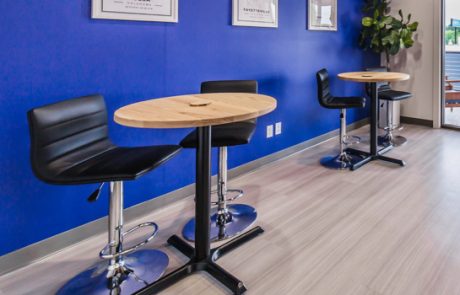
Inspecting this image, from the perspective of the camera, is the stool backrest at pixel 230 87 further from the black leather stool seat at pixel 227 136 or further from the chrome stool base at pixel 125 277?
the chrome stool base at pixel 125 277

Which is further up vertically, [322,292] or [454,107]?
[454,107]

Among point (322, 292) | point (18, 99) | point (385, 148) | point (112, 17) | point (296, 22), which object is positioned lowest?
point (322, 292)

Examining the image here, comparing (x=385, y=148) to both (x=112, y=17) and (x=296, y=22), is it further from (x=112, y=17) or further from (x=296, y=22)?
(x=112, y=17)

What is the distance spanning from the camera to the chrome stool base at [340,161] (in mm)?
3424

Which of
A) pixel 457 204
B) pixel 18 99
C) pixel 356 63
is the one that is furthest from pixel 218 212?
pixel 356 63

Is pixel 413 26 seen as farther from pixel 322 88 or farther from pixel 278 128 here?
pixel 278 128

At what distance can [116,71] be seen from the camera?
2258mm

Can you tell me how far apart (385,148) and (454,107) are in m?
2.25

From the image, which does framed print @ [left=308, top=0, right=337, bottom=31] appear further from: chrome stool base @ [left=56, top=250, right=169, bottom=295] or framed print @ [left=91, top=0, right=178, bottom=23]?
chrome stool base @ [left=56, top=250, right=169, bottom=295]

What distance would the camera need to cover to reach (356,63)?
15.9 ft

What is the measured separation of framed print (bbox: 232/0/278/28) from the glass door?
9.70 ft

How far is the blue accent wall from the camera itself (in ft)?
6.08

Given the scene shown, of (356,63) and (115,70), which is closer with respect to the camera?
(115,70)

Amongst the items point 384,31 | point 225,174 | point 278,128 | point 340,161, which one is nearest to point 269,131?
point 278,128
